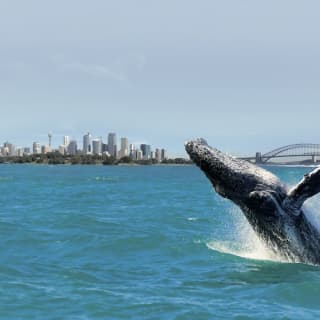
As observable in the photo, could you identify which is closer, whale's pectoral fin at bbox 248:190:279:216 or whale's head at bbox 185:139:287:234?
whale's pectoral fin at bbox 248:190:279:216

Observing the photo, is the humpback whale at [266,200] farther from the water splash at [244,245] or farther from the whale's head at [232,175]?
the water splash at [244,245]

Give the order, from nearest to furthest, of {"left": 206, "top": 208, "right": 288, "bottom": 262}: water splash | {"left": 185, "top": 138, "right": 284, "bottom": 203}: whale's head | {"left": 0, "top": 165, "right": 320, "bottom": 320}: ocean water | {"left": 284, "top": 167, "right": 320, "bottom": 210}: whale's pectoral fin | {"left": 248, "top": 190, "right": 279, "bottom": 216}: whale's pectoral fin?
{"left": 0, "top": 165, "right": 320, "bottom": 320}: ocean water
{"left": 284, "top": 167, "right": 320, "bottom": 210}: whale's pectoral fin
{"left": 248, "top": 190, "right": 279, "bottom": 216}: whale's pectoral fin
{"left": 185, "top": 138, "right": 284, "bottom": 203}: whale's head
{"left": 206, "top": 208, "right": 288, "bottom": 262}: water splash

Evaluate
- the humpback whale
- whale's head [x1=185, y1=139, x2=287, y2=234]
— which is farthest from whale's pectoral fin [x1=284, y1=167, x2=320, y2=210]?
whale's head [x1=185, y1=139, x2=287, y2=234]

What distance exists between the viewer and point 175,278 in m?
10.9

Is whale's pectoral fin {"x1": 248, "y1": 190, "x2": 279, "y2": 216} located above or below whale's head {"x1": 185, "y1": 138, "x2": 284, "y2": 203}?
below

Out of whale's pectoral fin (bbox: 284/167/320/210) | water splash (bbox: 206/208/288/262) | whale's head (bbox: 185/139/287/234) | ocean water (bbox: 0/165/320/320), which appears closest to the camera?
ocean water (bbox: 0/165/320/320)

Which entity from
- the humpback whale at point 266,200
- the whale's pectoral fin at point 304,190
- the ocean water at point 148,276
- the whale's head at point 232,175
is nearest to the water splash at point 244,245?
the ocean water at point 148,276

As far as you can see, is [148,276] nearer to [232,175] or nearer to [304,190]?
[232,175]

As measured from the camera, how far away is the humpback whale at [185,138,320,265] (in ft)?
35.9

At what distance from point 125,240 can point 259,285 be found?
6.22 metres

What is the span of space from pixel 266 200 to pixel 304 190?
64cm

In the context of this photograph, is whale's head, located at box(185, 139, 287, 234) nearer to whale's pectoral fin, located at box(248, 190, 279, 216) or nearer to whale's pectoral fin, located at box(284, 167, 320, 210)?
whale's pectoral fin, located at box(248, 190, 279, 216)

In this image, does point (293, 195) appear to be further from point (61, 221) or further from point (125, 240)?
point (61, 221)

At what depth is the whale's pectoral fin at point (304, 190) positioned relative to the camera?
10273 mm
